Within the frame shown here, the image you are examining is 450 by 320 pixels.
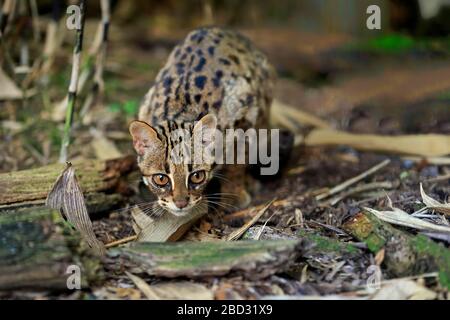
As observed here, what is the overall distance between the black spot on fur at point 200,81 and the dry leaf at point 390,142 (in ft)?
6.48

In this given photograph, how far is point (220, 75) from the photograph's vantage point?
20.6 ft

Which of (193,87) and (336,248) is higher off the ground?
(193,87)

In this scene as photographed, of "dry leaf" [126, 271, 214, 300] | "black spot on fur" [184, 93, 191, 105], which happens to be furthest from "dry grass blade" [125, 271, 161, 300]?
"black spot on fur" [184, 93, 191, 105]

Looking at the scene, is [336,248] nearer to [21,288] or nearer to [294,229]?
[294,229]

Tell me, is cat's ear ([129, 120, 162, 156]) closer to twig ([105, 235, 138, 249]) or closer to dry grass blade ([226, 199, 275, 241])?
twig ([105, 235, 138, 249])

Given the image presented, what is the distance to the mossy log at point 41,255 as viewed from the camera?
4.15 m

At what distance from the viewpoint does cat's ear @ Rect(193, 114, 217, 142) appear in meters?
5.32

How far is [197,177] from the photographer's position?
5340 millimetres

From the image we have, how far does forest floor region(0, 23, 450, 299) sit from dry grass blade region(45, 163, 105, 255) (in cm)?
38

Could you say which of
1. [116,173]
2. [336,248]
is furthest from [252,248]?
[116,173]

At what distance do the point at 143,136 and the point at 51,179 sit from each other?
862 mm

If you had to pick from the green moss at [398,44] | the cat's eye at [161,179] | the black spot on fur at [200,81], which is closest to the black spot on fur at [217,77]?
the black spot on fur at [200,81]
